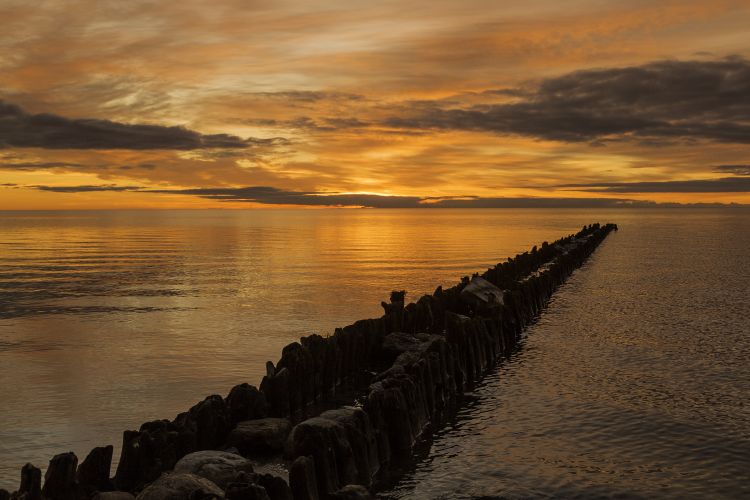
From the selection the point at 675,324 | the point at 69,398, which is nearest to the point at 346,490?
the point at 69,398

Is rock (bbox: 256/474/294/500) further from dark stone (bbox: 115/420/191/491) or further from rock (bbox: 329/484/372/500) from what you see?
dark stone (bbox: 115/420/191/491)

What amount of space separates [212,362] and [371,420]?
1197 cm

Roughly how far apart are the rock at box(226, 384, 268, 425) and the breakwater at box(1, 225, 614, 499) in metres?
0.02

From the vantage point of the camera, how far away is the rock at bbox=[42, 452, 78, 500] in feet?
32.2

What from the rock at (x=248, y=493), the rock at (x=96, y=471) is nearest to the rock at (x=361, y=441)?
the rock at (x=248, y=493)

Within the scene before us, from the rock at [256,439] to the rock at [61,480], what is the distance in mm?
4179

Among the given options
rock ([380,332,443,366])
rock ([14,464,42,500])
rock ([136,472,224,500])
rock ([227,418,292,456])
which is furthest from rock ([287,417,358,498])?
rock ([380,332,443,366])

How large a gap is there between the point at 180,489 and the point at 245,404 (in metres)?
5.02

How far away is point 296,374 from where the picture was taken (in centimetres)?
1753

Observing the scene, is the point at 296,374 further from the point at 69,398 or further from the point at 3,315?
the point at 3,315

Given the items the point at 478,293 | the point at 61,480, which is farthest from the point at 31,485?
the point at 478,293

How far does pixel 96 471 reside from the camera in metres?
10.8

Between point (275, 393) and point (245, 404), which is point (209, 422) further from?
point (275, 393)

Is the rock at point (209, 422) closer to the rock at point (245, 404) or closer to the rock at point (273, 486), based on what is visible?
the rock at point (245, 404)
